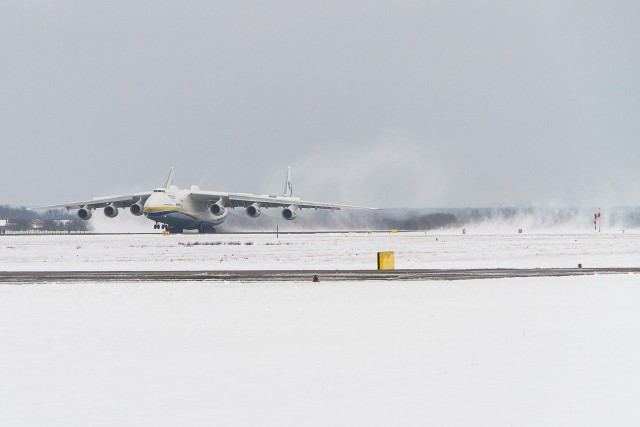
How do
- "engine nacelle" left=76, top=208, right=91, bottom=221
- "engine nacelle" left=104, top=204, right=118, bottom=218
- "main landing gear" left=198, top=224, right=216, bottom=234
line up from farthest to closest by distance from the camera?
"main landing gear" left=198, top=224, right=216, bottom=234
"engine nacelle" left=104, top=204, right=118, bottom=218
"engine nacelle" left=76, top=208, right=91, bottom=221

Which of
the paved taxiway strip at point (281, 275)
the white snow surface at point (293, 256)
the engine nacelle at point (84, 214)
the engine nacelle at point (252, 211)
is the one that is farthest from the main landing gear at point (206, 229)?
the paved taxiway strip at point (281, 275)

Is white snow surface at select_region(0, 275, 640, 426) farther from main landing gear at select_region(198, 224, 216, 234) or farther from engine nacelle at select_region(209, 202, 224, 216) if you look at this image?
main landing gear at select_region(198, 224, 216, 234)

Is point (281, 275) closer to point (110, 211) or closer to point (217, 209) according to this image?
point (217, 209)

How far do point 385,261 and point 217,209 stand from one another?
45609 millimetres

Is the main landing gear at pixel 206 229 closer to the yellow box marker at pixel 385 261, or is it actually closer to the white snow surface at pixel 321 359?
the yellow box marker at pixel 385 261

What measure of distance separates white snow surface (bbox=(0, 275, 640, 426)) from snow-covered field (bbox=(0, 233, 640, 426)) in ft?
0.13

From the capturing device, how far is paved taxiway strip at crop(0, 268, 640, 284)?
2938 cm

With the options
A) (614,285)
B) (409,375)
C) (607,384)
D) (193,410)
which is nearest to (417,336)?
(409,375)

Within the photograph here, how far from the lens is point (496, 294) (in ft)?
76.3

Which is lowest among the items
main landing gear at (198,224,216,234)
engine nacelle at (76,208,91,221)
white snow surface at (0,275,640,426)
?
white snow surface at (0,275,640,426)

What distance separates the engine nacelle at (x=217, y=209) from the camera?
7912 centimetres

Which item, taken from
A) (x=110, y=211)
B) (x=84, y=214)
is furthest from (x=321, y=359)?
(x=84, y=214)

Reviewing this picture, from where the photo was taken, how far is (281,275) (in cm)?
3112

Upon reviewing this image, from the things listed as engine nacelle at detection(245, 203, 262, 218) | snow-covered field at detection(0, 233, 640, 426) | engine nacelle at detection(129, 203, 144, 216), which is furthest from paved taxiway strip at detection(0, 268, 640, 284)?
engine nacelle at detection(245, 203, 262, 218)
